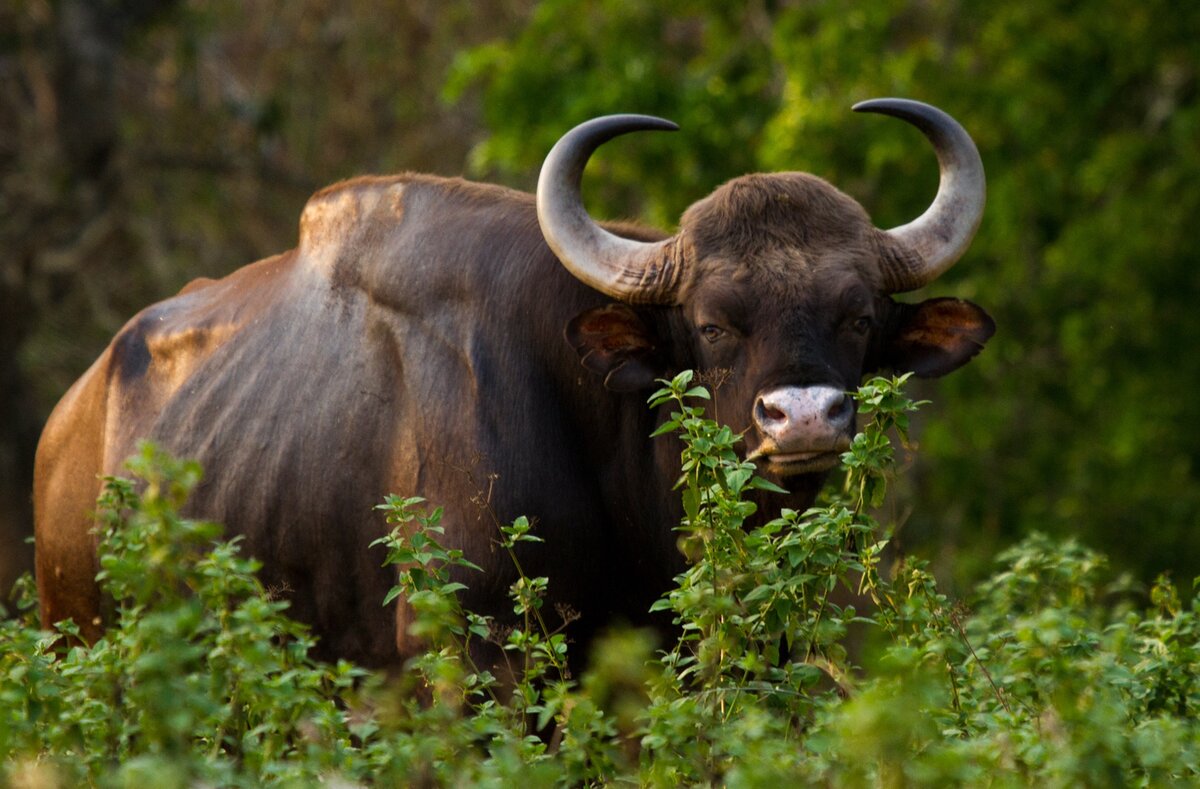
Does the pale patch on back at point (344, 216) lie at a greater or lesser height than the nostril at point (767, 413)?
greater

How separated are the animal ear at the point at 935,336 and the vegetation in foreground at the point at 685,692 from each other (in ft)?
4.49

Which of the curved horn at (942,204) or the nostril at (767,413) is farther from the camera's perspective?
the curved horn at (942,204)

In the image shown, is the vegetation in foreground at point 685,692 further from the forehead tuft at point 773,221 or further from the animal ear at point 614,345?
the forehead tuft at point 773,221

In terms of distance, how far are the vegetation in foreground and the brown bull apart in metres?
0.69

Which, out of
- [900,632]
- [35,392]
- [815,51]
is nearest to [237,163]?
[35,392]

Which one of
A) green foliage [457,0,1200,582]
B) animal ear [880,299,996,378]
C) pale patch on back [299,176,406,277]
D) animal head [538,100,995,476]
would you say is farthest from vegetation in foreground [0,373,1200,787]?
green foliage [457,0,1200,582]

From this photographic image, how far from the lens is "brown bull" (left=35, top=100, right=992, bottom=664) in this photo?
20.4 ft

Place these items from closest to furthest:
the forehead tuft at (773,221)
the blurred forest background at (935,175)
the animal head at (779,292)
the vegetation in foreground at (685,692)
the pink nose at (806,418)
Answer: the vegetation in foreground at (685,692), the pink nose at (806,418), the animal head at (779,292), the forehead tuft at (773,221), the blurred forest background at (935,175)

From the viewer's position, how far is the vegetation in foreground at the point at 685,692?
386 centimetres

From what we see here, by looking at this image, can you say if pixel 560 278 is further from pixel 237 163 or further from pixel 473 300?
pixel 237 163

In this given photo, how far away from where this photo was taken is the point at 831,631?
5.00 m

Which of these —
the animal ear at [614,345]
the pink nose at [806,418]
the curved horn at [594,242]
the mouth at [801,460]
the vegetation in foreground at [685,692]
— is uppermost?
the curved horn at [594,242]

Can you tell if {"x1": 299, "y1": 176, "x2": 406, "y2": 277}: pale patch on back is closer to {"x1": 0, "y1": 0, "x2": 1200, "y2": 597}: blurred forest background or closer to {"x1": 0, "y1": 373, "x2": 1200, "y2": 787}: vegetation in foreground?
{"x1": 0, "y1": 373, "x2": 1200, "y2": 787}: vegetation in foreground

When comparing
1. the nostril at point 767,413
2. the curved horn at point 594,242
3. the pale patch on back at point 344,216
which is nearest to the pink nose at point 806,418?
the nostril at point 767,413
